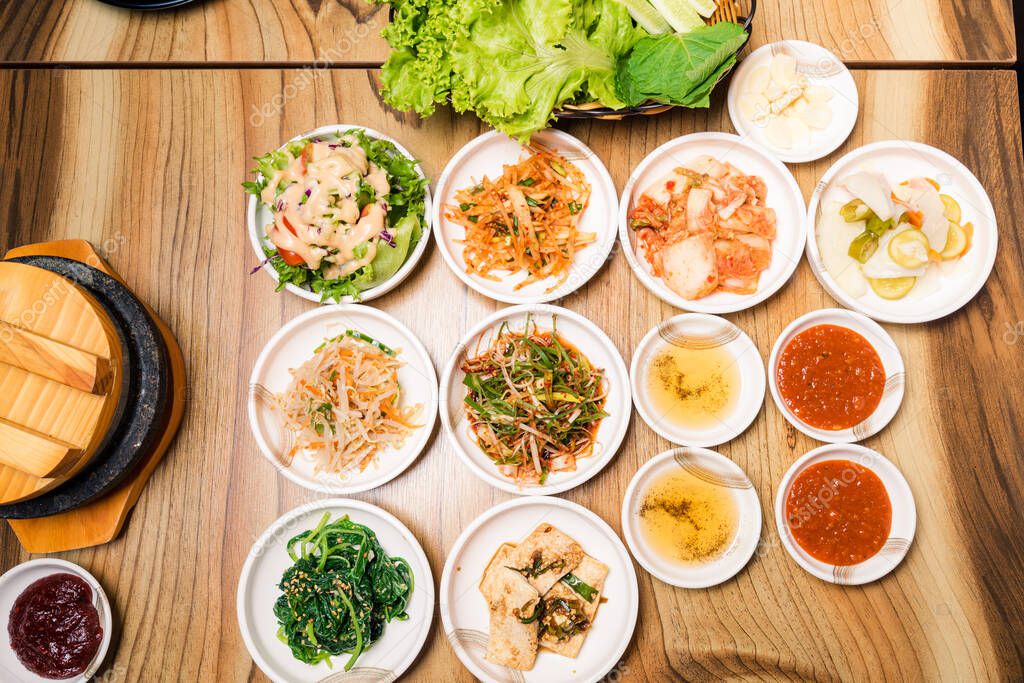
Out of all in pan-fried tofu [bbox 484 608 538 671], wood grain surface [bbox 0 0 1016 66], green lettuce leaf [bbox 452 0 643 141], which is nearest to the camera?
green lettuce leaf [bbox 452 0 643 141]

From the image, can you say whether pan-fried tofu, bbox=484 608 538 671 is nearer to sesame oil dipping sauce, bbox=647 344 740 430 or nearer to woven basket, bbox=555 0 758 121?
sesame oil dipping sauce, bbox=647 344 740 430

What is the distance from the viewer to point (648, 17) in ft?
7.95

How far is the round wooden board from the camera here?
7.14 feet

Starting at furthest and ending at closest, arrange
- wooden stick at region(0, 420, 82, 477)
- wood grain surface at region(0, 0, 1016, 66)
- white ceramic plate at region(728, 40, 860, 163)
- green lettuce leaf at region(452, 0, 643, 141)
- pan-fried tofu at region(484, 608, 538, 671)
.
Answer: wood grain surface at region(0, 0, 1016, 66) → white ceramic plate at region(728, 40, 860, 163) → pan-fried tofu at region(484, 608, 538, 671) → green lettuce leaf at region(452, 0, 643, 141) → wooden stick at region(0, 420, 82, 477)

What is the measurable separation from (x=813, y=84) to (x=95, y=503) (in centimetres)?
346

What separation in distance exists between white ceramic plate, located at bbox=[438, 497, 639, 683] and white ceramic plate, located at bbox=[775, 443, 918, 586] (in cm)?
66

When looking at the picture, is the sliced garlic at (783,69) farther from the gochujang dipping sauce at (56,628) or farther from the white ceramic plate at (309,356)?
the gochujang dipping sauce at (56,628)

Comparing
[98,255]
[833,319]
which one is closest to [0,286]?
[98,255]

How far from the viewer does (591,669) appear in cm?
243

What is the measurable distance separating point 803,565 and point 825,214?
1.42 m

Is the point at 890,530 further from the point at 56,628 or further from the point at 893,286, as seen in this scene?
the point at 56,628

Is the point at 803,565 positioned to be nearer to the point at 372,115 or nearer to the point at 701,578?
the point at 701,578

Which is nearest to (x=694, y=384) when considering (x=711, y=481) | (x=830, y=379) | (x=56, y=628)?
(x=711, y=481)

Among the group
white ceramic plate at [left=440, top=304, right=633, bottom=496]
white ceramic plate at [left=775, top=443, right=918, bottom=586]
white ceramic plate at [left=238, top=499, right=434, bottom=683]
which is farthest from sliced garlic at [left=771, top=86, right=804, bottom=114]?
white ceramic plate at [left=238, top=499, right=434, bottom=683]
